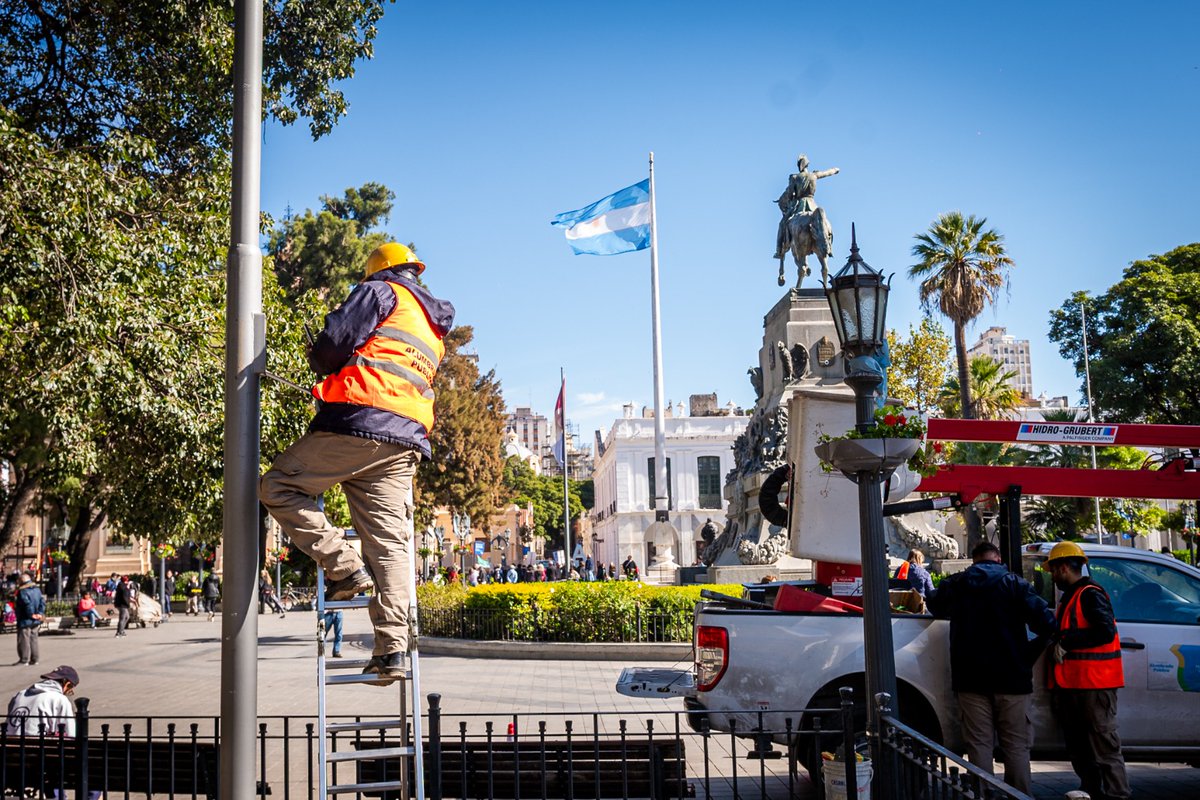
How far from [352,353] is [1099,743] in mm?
5606

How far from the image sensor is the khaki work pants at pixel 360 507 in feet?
14.9

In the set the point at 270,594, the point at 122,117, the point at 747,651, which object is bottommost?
the point at 270,594

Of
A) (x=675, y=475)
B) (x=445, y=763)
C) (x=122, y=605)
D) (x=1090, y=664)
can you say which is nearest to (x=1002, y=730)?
(x=1090, y=664)

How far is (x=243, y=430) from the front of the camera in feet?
14.6

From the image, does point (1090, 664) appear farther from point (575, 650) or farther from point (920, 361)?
point (920, 361)

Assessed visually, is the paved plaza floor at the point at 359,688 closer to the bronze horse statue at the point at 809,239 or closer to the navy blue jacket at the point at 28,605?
the navy blue jacket at the point at 28,605

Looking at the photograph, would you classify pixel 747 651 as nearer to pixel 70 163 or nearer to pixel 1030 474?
pixel 1030 474

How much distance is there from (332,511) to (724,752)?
13380 mm

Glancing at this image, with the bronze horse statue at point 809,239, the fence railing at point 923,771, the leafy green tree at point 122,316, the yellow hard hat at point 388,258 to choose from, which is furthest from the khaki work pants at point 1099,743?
the bronze horse statue at point 809,239

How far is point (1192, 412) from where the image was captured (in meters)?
41.6

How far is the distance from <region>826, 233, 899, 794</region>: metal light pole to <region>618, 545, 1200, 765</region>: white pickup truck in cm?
67

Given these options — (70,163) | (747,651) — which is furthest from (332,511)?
(747,651)

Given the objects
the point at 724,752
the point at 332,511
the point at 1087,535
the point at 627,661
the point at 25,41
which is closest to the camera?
the point at 724,752

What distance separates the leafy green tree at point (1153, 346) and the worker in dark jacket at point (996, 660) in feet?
128
